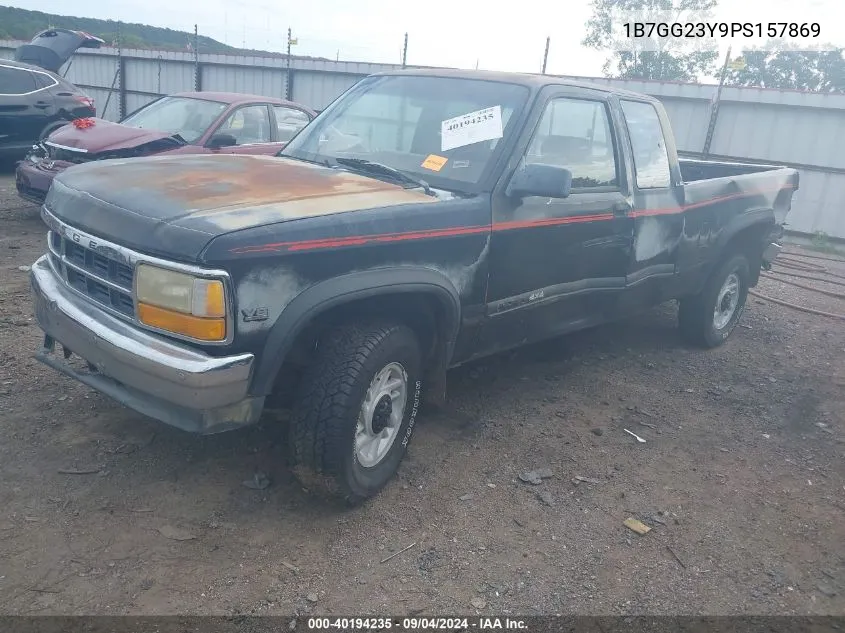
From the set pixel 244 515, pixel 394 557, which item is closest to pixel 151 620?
pixel 244 515

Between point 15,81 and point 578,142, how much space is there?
9284mm

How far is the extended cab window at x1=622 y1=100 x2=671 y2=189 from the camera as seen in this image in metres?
4.69

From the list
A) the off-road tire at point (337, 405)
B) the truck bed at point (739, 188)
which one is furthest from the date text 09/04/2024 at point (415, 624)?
the truck bed at point (739, 188)

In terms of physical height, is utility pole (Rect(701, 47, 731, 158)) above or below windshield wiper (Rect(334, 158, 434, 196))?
above

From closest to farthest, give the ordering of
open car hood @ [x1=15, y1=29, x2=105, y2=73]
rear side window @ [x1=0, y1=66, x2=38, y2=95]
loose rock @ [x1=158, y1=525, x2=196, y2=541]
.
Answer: loose rock @ [x1=158, y1=525, x2=196, y2=541]
rear side window @ [x1=0, y1=66, x2=38, y2=95]
open car hood @ [x1=15, y1=29, x2=105, y2=73]

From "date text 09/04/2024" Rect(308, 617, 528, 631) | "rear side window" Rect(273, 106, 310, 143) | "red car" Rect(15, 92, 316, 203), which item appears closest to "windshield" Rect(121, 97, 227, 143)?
"red car" Rect(15, 92, 316, 203)

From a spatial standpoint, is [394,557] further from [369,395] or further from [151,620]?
[151,620]

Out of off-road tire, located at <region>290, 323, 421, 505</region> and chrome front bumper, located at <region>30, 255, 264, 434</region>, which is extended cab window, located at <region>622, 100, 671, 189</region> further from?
chrome front bumper, located at <region>30, 255, 264, 434</region>

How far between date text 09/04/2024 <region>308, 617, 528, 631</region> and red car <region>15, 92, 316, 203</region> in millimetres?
5425

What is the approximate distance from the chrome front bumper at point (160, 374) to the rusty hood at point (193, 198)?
348 millimetres

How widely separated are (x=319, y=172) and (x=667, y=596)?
A: 2.54 m

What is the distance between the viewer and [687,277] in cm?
536

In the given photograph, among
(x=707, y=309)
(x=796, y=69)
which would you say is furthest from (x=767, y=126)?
(x=796, y=69)

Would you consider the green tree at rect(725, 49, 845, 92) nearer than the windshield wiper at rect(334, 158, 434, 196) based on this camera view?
No
